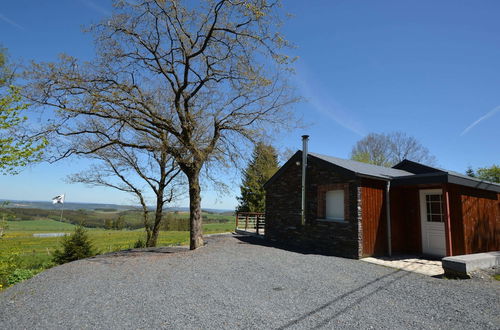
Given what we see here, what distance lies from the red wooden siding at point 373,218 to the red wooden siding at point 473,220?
7.07 ft

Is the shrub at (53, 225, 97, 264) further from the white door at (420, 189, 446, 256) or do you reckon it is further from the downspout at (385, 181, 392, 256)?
the white door at (420, 189, 446, 256)

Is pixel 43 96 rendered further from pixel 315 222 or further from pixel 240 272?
pixel 315 222

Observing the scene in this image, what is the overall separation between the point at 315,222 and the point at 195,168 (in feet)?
18.2

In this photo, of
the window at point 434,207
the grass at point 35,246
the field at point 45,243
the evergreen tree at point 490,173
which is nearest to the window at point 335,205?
the window at point 434,207

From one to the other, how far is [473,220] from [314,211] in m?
5.70

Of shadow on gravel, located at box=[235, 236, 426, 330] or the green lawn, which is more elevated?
shadow on gravel, located at box=[235, 236, 426, 330]

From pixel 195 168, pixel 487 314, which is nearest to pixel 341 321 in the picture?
pixel 487 314

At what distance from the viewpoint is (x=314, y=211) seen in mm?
11328

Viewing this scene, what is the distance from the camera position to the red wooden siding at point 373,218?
948 cm

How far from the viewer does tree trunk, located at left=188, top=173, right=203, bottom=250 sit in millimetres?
11219

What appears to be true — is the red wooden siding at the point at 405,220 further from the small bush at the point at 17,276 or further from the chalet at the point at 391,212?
the small bush at the point at 17,276

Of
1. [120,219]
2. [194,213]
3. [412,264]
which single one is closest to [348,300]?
[412,264]

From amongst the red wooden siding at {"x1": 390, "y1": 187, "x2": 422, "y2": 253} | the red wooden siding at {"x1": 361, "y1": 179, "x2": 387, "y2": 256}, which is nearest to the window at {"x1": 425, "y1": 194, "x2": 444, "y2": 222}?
the red wooden siding at {"x1": 390, "y1": 187, "x2": 422, "y2": 253}

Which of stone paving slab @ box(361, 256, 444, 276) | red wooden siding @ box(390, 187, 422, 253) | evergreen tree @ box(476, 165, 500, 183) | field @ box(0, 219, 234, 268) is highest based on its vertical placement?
evergreen tree @ box(476, 165, 500, 183)
